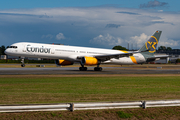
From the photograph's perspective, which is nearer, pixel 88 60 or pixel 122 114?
pixel 122 114

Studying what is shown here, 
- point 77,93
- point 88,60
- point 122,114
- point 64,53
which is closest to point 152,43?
point 88,60

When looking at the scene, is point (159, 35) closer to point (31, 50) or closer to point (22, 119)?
point (31, 50)

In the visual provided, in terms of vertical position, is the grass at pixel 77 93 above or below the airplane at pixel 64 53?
below

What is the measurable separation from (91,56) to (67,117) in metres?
34.8

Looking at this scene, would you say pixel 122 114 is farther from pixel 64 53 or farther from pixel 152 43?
pixel 152 43

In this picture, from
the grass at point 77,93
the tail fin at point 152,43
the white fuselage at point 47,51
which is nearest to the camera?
the grass at point 77,93

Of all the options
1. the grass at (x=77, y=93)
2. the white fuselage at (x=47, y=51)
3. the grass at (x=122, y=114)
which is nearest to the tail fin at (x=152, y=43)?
the white fuselage at (x=47, y=51)

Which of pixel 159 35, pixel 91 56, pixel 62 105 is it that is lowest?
pixel 62 105

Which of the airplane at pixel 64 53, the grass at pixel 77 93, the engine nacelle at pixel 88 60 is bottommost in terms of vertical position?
the grass at pixel 77 93

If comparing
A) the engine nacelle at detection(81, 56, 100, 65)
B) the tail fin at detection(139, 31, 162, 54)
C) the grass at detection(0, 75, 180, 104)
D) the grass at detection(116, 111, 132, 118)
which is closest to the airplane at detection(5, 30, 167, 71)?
the engine nacelle at detection(81, 56, 100, 65)

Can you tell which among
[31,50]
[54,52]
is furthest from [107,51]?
[31,50]

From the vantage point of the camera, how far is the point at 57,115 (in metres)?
10.3

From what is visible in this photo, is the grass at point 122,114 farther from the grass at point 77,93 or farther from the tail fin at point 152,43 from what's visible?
the tail fin at point 152,43

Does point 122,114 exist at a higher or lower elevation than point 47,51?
lower
